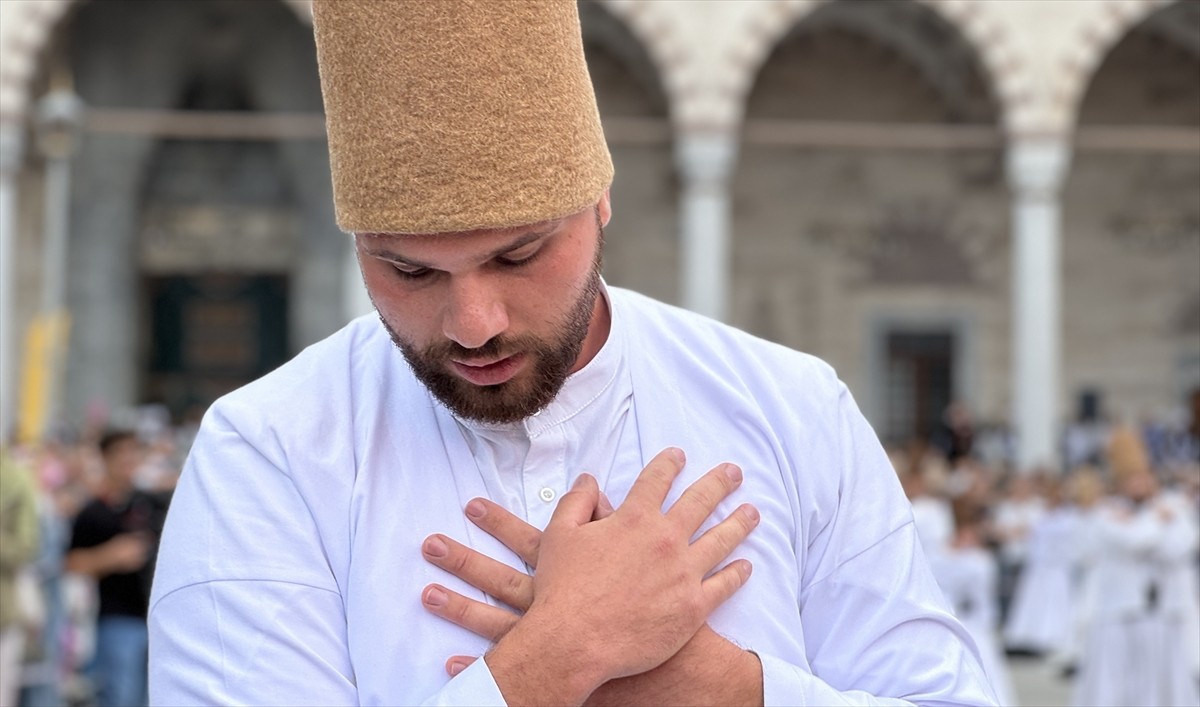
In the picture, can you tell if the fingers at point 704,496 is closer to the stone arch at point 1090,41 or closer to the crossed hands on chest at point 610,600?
the crossed hands on chest at point 610,600

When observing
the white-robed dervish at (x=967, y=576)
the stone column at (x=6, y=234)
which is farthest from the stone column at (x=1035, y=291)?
the stone column at (x=6, y=234)

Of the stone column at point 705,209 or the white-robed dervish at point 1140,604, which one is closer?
the white-robed dervish at point 1140,604

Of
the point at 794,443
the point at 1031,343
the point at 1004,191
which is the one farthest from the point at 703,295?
the point at 794,443

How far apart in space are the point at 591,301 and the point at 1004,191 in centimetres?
1631

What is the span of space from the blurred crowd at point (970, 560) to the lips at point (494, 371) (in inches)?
81.0

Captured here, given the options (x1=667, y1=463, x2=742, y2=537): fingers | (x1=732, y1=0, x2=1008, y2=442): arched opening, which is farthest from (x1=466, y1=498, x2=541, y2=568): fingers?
(x1=732, y1=0, x2=1008, y2=442): arched opening

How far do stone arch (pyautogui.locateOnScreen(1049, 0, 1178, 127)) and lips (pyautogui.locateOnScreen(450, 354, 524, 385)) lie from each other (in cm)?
1341

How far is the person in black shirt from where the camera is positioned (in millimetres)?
6391

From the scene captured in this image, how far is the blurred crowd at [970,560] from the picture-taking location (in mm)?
6414

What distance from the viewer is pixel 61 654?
7.11m

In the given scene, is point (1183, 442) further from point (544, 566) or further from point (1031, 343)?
point (544, 566)

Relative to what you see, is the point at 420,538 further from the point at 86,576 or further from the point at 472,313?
the point at 86,576

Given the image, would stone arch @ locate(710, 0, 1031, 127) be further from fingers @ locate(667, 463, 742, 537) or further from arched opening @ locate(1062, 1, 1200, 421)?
fingers @ locate(667, 463, 742, 537)

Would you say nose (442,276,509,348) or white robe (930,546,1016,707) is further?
white robe (930,546,1016,707)
